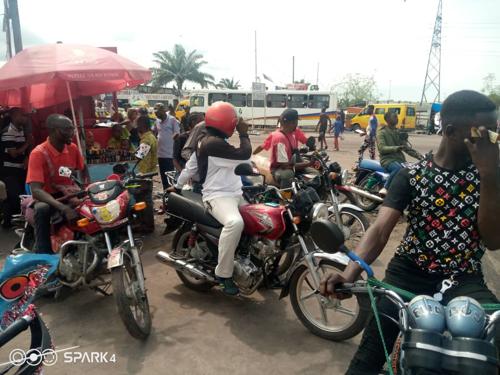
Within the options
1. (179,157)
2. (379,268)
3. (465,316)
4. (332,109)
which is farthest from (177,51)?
(465,316)

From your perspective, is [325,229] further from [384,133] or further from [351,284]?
[384,133]

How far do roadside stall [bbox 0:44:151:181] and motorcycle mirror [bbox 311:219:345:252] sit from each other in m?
4.45

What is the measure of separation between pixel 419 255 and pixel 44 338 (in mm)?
1909

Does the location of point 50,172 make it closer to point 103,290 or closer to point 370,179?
point 103,290

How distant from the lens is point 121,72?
5.20 meters

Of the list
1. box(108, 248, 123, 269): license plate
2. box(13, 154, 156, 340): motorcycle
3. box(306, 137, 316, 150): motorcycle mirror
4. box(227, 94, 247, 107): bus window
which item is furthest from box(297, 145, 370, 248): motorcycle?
box(227, 94, 247, 107): bus window

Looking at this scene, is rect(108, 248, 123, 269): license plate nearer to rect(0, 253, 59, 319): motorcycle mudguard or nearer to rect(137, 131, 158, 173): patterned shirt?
rect(0, 253, 59, 319): motorcycle mudguard

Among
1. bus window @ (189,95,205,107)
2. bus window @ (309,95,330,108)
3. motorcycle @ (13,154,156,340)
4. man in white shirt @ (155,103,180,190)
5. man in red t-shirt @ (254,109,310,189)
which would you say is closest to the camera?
motorcycle @ (13,154,156,340)

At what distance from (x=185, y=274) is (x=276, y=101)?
79.2 feet

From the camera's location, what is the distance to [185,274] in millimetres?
3781

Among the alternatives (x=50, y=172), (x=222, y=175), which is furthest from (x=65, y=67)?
(x=222, y=175)

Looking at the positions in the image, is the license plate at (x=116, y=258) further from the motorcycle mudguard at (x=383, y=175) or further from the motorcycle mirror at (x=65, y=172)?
the motorcycle mudguard at (x=383, y=175)

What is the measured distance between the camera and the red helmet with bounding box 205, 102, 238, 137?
3.34m

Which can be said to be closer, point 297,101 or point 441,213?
point 441,213
